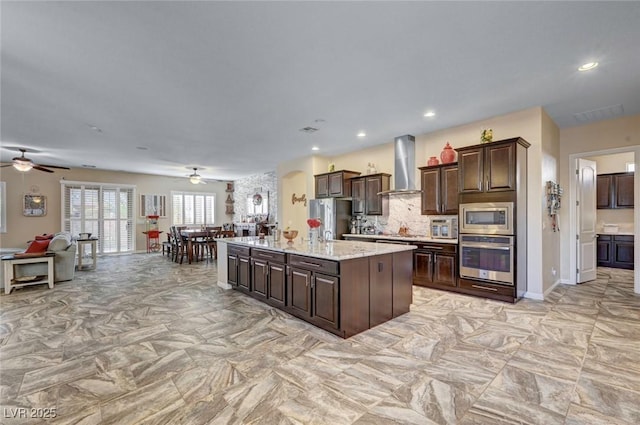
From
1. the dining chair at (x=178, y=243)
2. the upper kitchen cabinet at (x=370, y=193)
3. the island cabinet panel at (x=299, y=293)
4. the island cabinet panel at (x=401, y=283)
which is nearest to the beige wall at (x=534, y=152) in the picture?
the upper kitchen cabinet at (x=370, y=193)

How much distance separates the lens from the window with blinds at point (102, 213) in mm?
9281

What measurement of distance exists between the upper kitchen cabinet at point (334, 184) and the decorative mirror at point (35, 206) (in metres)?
8.42

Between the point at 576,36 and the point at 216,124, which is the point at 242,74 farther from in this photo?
the point at 576,36

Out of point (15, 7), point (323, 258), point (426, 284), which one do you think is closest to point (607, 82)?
point (426, 284)

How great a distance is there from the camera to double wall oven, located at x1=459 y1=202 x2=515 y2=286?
4.24 meters

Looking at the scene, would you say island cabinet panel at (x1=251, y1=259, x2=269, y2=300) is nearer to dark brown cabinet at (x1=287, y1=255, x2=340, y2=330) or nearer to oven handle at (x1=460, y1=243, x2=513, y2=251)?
dark brown cabinet at (x1=287, y1=255, x2=340, y2=330)

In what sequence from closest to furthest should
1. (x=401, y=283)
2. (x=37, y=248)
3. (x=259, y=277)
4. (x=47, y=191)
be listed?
(x=401, y=283) → (x=259, y=277) → (x=37, y=248) → (x=47, y=191)

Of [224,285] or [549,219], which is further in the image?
[224,285]

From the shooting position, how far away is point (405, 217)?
612 cm

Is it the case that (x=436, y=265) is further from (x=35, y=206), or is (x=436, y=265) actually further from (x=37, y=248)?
(x=35, y=206)

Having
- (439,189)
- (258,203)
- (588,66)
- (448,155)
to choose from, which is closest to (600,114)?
(588,66)

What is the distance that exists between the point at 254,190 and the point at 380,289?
8.70 metres

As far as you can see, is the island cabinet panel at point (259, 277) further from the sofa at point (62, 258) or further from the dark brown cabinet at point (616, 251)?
the dark brown cabinet at point (616, 251)

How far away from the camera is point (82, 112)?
439cm
